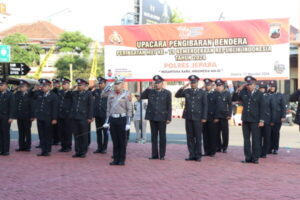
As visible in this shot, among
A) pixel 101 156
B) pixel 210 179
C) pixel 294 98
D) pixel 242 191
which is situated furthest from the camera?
pixel 101 156

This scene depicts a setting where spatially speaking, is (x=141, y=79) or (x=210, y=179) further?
(x=141, y=79)

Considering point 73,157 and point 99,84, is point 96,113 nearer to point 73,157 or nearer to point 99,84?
point 99,84

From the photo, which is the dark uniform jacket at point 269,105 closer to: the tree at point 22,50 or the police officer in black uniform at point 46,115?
the police officer in black uniform at point 46,115

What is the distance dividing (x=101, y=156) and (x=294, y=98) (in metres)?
4.65

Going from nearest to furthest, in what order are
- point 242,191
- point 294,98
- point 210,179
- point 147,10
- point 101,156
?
1. point 242,191
2. point 210,179
3. point 294,98
4. point 101,156
5. point 147,10

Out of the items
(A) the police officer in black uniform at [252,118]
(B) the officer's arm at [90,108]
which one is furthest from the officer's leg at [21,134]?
(A) the police officer in black uniform at [252,118]

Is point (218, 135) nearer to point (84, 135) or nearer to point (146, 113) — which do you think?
point (146, 113)

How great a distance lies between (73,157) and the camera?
11930 millimetres

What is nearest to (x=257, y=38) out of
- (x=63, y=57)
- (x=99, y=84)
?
(x=99, y=84)

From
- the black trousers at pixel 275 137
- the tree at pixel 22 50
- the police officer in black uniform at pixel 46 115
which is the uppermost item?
the tree at pixel 22 50

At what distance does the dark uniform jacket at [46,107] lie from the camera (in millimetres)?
12422

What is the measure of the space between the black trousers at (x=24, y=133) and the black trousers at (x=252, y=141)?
5.60 m

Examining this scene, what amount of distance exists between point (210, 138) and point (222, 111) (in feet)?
2.72

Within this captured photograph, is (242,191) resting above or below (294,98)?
below
